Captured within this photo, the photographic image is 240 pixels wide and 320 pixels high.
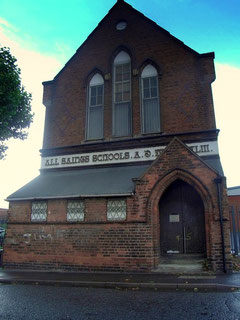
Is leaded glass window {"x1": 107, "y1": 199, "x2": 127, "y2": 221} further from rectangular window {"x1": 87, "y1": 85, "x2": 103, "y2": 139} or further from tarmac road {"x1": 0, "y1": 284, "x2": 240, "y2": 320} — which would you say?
rectangular window {"x1": 87, "y1": 85, "x2": 103, "y2": 139}

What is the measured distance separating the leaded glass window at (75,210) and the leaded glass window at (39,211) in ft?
3.42

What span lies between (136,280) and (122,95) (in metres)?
8.59

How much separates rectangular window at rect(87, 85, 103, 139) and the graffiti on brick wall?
15.9 feet

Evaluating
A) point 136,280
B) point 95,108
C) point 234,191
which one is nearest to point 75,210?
point 136,280

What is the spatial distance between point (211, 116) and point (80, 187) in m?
6.03

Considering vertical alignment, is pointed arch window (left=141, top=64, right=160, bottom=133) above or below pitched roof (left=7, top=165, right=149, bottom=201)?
above

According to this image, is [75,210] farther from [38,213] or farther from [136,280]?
[136,280]

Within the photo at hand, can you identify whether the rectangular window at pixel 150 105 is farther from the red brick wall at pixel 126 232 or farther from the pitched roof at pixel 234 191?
the pitched roof at pixel 234 191

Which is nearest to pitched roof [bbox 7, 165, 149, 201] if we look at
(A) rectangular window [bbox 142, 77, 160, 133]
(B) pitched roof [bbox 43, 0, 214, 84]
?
(A) rectangular window [bbox 142, 77, 160, 133]

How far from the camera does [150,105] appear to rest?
42.9ft

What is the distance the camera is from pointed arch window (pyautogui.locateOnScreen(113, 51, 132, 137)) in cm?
1327

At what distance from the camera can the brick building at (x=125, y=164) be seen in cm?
991

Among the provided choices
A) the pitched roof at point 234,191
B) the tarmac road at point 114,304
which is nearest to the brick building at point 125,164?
the tarmac road at point 114,304

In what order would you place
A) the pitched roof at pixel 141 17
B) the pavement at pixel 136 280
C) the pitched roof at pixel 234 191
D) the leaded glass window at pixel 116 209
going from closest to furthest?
the pavement at pixel 136 280 < the leaded glass window at pixel 116 209 < the pitched roof at pixel 141 17 < the pitched roof at pixel 234 191
